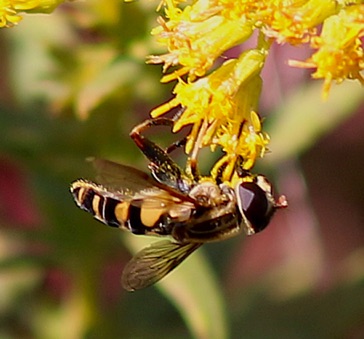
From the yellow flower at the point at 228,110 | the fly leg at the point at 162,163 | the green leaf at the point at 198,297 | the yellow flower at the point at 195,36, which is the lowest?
the green leaf at the point at 198,297

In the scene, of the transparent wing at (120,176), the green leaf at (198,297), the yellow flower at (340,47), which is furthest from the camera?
the green leaf at (198,297)

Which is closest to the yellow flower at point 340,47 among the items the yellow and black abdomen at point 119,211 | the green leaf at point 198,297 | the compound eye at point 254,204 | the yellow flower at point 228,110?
the yellow flower at point 228,110

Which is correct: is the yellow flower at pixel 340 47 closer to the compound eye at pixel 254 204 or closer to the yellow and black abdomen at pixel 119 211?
the compound eye at pixel 254 204

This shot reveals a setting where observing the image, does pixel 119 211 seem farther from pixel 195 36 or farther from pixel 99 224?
pixel 99 224

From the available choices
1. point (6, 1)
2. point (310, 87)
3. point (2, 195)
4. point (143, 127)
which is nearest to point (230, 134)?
point (143, 127)

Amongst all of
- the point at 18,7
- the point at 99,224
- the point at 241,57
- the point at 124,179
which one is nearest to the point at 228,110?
the point at 241,57

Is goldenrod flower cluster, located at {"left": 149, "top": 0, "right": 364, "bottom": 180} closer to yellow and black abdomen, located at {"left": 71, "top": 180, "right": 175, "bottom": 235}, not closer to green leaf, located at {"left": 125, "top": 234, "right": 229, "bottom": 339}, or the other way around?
yellow and black abdomen, located at {"left": 71, "top": 180, "right": 175, "bottom": 235}

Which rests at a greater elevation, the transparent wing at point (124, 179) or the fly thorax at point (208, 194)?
the transparent wing at point (124, 179)
